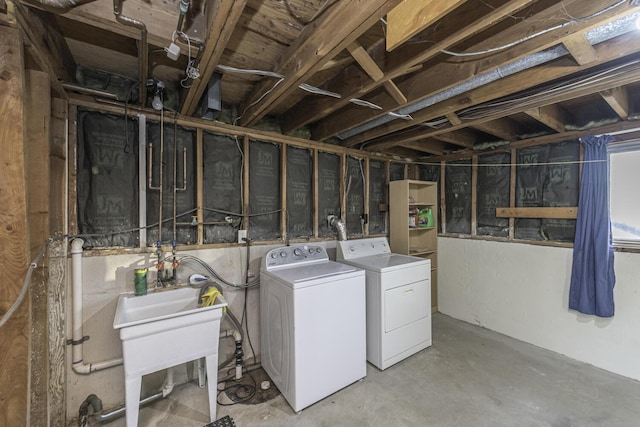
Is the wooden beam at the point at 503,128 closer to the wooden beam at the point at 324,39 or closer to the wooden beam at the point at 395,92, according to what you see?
the wooden beam at the point at 395,92

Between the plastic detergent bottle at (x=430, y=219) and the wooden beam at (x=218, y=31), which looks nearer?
the wooden beam at (x=218, y=31)

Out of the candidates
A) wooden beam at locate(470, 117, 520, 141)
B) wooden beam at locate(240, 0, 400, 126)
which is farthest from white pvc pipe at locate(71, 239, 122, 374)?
wooden beam at locate(470, 117, 520, 141)

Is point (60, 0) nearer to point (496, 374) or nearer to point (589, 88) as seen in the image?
point (589, 88)

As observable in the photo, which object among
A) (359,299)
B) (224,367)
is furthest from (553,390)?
(224,367)

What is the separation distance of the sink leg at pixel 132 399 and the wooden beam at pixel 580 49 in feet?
9.40

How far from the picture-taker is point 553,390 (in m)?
2.13

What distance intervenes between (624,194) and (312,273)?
9.39ft

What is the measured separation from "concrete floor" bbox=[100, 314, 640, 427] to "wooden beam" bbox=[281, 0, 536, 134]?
224 cm

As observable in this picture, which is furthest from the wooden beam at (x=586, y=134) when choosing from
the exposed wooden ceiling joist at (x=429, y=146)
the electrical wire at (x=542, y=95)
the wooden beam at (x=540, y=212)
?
the electrical wire at (x=542, y=95)

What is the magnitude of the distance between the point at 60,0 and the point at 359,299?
239 cm

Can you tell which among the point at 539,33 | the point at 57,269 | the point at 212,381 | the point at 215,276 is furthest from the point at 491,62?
the point at 57,269

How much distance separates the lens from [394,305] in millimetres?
2451

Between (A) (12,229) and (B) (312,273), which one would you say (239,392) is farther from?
(A) (12,229)

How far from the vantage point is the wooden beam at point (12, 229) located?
3.68ft
